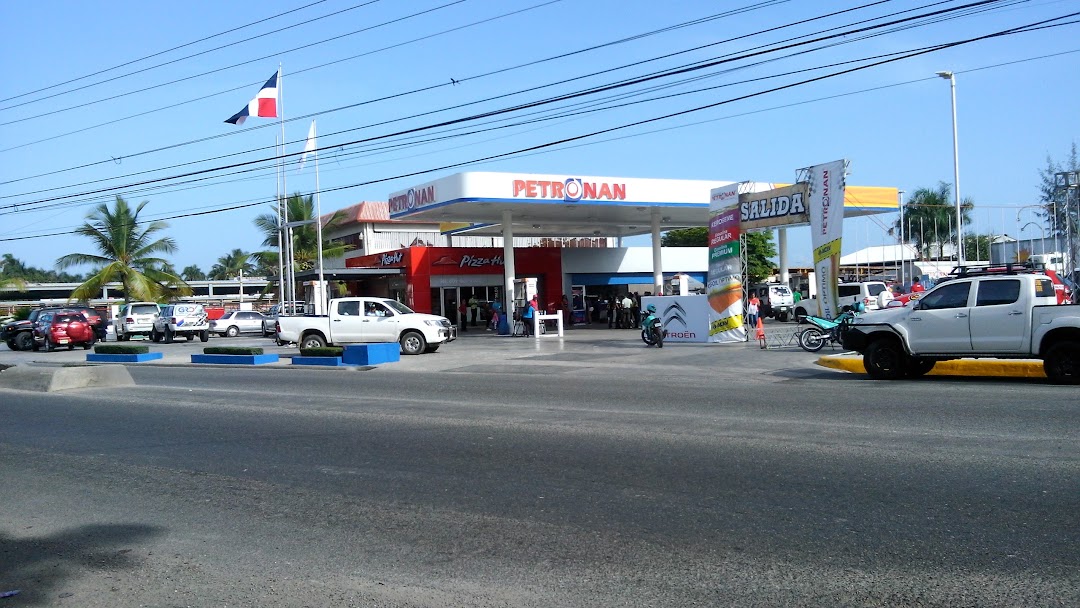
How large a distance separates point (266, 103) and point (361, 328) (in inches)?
426

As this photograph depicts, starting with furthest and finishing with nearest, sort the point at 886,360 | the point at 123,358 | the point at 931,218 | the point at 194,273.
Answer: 1. the point at 194,273
2. the point at 931,218
3. the point at 123,358
4. the point at 886,360

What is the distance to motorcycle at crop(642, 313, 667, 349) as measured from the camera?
27.0m

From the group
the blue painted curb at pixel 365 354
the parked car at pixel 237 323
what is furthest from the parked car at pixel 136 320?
the blue painted curb at pixel 365 354

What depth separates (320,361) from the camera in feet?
77.4

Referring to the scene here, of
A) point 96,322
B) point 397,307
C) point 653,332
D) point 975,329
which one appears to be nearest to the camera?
point 975,329

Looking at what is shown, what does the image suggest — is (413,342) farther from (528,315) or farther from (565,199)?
(565,199)

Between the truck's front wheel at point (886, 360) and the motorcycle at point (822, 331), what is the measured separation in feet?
17.0

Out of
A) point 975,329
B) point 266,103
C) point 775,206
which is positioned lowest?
point 975,329

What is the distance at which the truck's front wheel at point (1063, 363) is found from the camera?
45.8 ft

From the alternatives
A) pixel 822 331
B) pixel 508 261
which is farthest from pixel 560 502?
pixel 508 261

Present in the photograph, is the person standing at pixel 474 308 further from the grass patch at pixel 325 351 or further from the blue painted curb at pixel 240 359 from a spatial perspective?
the grass patch at pixel 325 351

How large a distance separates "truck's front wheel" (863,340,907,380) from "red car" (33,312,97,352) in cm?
3229

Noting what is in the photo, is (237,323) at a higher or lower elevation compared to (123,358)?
higher

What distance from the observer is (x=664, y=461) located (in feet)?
29.0
